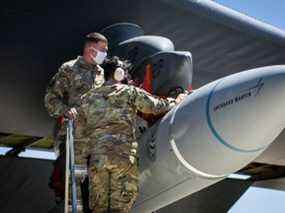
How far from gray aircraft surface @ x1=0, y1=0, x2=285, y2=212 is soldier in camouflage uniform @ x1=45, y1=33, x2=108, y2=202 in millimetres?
643

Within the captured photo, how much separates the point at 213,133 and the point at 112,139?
2.40 ft

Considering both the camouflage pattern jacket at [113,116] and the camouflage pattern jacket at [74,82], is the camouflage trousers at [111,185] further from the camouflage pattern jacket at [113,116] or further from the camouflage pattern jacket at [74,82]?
the camouflage pattern jacket at [74,82]

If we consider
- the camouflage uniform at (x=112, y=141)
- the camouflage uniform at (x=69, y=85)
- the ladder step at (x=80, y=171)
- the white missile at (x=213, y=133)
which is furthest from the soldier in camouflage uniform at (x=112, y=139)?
the camouflage uniform at (x=69, y=85)

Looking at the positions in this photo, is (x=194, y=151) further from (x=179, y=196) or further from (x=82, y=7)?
(x=82, y=7)

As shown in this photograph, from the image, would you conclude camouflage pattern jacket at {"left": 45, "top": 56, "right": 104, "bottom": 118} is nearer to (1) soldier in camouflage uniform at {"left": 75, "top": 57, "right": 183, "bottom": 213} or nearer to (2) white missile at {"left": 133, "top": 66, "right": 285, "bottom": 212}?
(1) soldier in camouflage uniform at {"left": 75, "top": 57, "right": 183, "bottom": 213}

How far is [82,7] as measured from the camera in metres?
6.11

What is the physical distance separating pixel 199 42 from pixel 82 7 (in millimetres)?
1643

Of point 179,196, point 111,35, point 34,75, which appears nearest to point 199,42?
point 111,35

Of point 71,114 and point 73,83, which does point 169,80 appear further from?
point 71,114

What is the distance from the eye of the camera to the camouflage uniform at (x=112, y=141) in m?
3.80

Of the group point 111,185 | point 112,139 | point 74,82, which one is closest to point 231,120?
point 112,139

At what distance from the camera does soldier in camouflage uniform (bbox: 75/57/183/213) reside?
3.81 metres

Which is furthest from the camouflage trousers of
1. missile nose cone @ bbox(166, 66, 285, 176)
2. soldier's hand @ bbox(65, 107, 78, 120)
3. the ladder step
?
missile nose cone @ bbox(166, 66, 285, 176)

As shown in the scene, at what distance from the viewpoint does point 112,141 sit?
12.7ft
